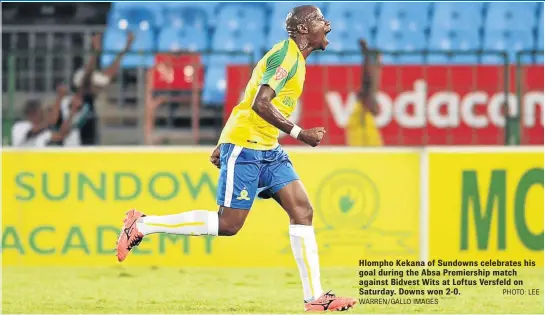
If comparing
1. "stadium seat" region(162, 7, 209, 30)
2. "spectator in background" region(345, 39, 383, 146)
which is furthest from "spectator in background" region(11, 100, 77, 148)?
"stadium seat" region(162, 7, 209, 30)

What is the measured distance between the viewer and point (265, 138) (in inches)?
289

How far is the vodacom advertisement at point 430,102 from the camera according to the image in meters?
14.6

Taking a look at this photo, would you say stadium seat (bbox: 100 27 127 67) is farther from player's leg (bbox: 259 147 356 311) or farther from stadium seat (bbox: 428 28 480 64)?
player's leg (bbox: 259 147 356 311)

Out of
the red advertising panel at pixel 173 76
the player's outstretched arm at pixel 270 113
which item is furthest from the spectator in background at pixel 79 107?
the player's outstretched arm at pixel 270 113

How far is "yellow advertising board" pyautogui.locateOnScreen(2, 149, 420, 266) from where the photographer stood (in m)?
10.5

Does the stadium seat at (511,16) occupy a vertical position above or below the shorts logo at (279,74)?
above

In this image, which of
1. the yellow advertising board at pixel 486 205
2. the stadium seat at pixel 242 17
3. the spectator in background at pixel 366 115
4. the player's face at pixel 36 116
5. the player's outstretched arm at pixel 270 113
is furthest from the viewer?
the stadium seat at pixel 242 17

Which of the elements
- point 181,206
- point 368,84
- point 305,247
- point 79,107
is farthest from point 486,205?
point 79,107

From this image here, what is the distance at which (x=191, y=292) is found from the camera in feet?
28.2

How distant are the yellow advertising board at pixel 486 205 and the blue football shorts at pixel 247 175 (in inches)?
134

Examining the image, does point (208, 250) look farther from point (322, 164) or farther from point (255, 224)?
point (322, 164)

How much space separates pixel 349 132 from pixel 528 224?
2678 millimetres

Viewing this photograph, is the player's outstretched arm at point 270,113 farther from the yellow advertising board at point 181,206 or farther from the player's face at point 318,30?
the yellow advertising board at point 181,206

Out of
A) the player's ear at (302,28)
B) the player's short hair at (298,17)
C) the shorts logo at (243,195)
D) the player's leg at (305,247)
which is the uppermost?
the player's short hair at (298,17)
